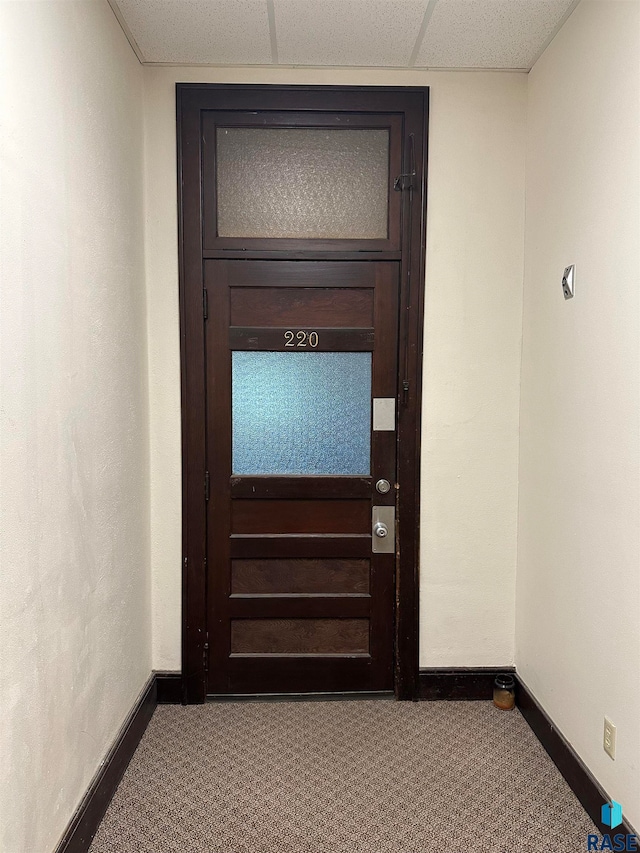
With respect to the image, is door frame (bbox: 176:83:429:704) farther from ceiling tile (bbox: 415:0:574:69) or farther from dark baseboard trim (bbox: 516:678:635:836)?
dark baseboard trim (bbox: 516:678:635:836)

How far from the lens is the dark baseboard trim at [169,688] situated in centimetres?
264

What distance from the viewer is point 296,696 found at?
2684mm

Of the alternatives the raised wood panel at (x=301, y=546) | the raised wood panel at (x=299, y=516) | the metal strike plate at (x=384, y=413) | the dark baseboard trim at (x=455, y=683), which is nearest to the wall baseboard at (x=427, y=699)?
the dark baseboard trim at (x=455, y=683)

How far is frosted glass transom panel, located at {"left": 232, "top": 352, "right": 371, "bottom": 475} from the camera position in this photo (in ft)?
8.64

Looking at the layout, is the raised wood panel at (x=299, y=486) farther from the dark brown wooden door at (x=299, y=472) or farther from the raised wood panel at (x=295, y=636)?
the raised wood panel at (x=295, y=636)

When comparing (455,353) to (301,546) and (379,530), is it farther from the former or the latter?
(301,546)

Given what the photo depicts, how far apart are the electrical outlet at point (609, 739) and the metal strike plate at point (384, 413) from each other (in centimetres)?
134

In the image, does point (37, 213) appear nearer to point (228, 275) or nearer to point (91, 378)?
point (91, 378)

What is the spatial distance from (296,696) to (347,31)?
8.95ft

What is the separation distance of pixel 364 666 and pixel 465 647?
47 cm

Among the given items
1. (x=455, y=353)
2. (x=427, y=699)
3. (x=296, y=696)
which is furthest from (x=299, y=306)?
(x=427, y=699)

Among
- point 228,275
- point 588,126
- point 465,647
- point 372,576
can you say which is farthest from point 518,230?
point 465,647

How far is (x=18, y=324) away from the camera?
1.41m

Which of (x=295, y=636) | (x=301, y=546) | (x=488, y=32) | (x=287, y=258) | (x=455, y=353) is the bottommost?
(x=295, y=636)
